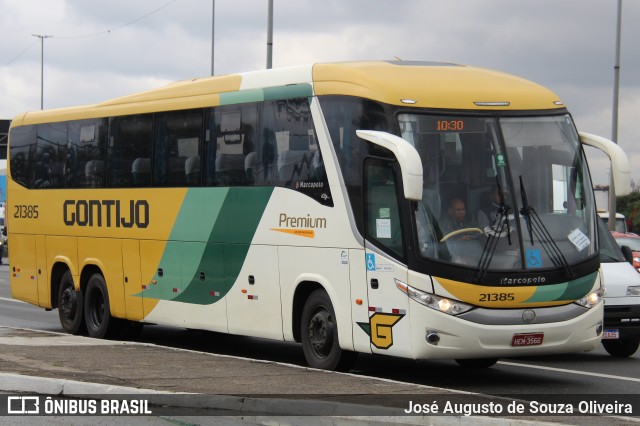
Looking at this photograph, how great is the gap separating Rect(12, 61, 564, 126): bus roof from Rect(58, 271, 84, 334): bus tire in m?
5.20

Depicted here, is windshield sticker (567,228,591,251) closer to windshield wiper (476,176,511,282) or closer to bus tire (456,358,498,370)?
windshield wiper (476,176,511,282)

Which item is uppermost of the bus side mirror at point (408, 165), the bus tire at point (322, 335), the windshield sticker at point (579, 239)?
the bus side mirror at point (408, 165)

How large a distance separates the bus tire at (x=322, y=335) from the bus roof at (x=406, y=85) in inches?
96.6

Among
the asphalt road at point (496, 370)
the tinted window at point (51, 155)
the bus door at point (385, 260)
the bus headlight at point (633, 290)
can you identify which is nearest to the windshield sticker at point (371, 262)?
the bus door at point (385, 260)

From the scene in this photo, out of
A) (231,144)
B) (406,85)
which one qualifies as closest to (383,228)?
(406,85)

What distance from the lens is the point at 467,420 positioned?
9430 millimetres

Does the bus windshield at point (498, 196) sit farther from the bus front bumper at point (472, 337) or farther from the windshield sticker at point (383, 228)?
the bus front bumper at point (472, 337)

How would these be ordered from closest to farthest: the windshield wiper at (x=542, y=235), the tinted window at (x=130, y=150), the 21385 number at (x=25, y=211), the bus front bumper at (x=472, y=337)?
1. the bus front bumper at (x=472, y=337)
2. the windshield wiper at (x=542, y=235)
3. the tinted window at (x=130, y=150)
4. the 21385 number at (x=25, y=211)

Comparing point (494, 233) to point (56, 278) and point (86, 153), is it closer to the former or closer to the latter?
point (86, 153)

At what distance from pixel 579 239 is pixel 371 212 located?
90.1 inches

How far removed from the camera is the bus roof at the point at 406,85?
520 inches

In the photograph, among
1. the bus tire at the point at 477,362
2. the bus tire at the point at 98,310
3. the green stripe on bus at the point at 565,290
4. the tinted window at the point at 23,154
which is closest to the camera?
the green stripe on bus at the point at 565,290

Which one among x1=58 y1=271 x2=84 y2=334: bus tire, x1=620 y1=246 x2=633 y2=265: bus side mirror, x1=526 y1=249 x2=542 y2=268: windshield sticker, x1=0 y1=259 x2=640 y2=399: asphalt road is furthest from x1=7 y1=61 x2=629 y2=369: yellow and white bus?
x1=620 y1=246 x2=633 y2=265: bus side mirror

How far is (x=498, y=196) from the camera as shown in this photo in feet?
42.5
